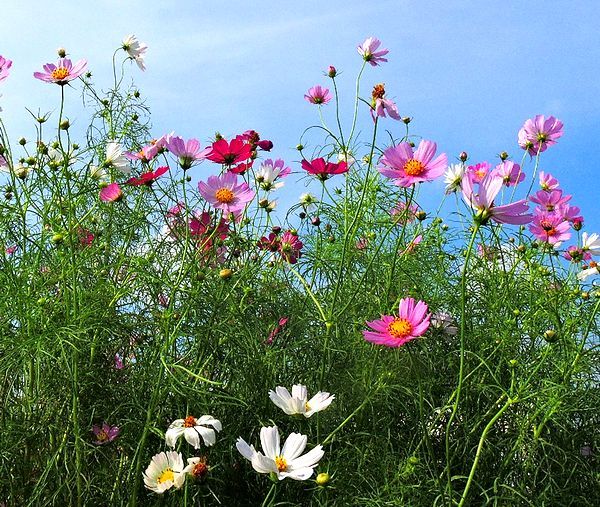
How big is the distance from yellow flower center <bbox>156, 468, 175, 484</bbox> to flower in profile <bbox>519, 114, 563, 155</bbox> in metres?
1.55

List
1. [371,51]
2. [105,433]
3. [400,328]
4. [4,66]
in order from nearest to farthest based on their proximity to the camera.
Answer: [400,328]
[105,433]
[4,66]
[371,51]

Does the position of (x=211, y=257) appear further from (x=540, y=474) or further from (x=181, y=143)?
(x=540, y=474)

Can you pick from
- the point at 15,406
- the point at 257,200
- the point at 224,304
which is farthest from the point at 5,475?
the point at 257,200

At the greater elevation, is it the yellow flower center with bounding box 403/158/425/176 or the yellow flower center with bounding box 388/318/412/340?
the yellow flower center with bounding box 403/158/425/176

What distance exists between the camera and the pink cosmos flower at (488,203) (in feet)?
4.02

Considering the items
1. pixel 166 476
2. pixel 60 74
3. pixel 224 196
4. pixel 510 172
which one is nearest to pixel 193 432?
pixel 166 476

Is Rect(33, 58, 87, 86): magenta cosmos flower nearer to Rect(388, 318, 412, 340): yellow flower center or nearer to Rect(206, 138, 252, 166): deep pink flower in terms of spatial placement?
Rect(206, 138, 252, 166): deep pink flower

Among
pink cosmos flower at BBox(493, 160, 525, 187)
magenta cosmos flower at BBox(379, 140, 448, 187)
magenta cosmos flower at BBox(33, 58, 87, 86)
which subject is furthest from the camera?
pink cosmos flower at BBox(493, 160, 525, 187)

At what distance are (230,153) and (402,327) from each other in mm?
544

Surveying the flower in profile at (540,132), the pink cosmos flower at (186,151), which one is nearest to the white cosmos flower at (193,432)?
the pink cosmos flower at (186,151)

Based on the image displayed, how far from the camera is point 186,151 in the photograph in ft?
5.49

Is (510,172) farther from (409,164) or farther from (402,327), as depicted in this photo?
(402,327)

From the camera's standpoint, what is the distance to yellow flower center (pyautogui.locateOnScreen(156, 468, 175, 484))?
1.36m

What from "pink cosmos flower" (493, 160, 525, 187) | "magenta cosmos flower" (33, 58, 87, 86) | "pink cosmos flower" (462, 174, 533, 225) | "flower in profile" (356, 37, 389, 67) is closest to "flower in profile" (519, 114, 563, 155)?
"pink cosmos flower" (493, 160, 525, 187)
